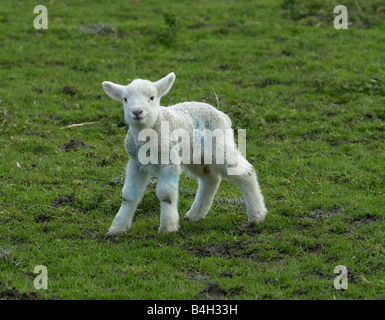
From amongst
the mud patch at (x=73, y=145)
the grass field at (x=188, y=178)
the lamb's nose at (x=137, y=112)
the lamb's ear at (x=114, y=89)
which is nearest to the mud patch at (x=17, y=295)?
the grass field at (x=188, y=178)

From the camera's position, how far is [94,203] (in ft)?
33.7

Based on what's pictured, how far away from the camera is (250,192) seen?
9625mm

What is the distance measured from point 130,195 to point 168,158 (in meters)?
0.65

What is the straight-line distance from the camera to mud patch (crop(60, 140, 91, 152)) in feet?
41.5

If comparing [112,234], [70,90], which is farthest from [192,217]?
[70,90]

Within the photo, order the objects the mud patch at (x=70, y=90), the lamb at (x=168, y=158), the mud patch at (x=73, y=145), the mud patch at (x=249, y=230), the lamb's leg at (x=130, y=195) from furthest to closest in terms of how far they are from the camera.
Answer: the mud patch at (x=70, y=90)
the mud patch at (x=73, y=145)
the mud patch at (x=249, y=230)
the lamb's leg at (x=130, y=195)
the lamb at (x=168, y=158)

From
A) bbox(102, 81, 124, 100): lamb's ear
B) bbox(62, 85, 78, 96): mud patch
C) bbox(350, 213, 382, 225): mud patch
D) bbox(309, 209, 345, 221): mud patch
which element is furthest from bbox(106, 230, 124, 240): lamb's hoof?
bbox(62, 85, 78, 96): mud patch

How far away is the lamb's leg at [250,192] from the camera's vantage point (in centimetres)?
955

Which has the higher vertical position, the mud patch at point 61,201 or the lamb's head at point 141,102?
the lamb's head at point 141,102

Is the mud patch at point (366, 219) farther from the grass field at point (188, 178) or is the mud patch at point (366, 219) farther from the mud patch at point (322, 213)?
the mud patch at point (322, 213)

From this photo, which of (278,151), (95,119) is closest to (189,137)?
(278,151)

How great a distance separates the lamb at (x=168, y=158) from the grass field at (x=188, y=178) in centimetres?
26
